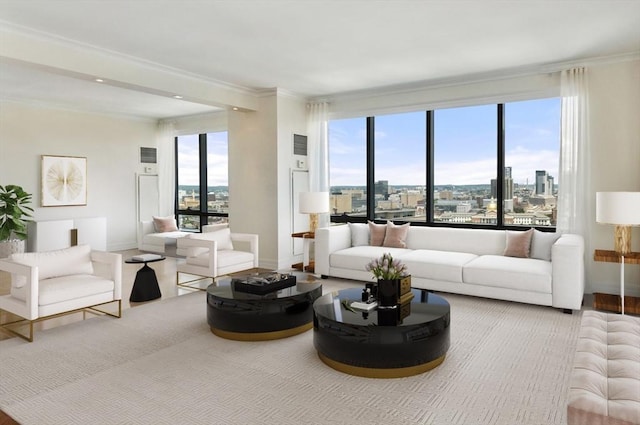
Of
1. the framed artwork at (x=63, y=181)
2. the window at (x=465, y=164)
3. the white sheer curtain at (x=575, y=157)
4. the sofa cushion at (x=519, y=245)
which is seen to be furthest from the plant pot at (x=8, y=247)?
the white sheer curtain at (x=575, y=157)

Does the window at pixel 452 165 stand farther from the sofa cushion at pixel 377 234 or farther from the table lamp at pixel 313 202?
the table lamp at pixel 313 202

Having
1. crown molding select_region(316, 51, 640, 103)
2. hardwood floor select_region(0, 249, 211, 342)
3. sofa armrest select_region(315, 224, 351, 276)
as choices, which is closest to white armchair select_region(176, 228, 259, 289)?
hardwood floor select_region(0, 249, 211, 342)

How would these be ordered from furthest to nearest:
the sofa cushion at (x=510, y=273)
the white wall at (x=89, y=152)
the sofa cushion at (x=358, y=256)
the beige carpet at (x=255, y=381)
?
the white wall at (x=89, y=152) → the sofa cushion at (x=358, y=256) → the sofa cushion at (x=510, y=273) → the beige carpet at (x=255, y=381)

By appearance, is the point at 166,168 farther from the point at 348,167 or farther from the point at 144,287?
the point at 144,287

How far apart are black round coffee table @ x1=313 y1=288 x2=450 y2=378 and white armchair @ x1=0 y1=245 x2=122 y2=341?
2.34 meters

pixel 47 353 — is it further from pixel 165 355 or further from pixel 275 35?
pixel 275 35

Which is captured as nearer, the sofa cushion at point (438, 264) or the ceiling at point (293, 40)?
the ceiling at point (293, 40)

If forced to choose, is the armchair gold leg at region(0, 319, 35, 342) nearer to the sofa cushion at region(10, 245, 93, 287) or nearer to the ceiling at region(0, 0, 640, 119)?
the sofa cushion at region(10, 245, 93, 287)

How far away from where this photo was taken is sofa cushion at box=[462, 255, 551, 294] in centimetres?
477

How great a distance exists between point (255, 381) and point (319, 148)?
16.9 ft

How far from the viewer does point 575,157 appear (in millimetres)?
5562

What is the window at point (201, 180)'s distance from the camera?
372 inches

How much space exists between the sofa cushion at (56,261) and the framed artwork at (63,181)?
15.0ft

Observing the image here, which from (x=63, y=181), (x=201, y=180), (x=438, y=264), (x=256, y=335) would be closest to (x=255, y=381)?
(x=256, y=335)
